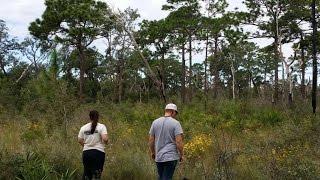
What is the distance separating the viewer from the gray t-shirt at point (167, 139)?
24.9 feet

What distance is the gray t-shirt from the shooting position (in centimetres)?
759

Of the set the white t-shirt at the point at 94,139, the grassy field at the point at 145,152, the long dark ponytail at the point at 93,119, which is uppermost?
the long dark ponytail at the point at 93,119

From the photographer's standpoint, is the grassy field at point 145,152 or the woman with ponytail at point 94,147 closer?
the woman with ponytail at point 94,147

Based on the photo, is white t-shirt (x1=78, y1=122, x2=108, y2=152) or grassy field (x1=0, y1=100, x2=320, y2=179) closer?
white t-shirt (x1=78, y1=122, x2=108, y2=152)

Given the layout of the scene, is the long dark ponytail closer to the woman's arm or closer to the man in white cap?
the woman's arm

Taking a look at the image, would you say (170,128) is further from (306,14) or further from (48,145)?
(306,14)

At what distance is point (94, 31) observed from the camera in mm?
37406

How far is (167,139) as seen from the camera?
25.0ft

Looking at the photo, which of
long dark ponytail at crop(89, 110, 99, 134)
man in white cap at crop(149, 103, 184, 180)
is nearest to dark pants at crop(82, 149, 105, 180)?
long dark ponytail at crop(89, 110, 99, 134)

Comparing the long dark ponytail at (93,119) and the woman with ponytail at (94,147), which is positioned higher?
the long dark ponytail at (93,119)

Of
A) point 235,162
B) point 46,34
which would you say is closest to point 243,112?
point 235,162

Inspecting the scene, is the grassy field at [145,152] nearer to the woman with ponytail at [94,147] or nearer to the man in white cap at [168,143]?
the woman with ponytail at [94,147]

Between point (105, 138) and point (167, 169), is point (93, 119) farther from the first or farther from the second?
point (167, 169)

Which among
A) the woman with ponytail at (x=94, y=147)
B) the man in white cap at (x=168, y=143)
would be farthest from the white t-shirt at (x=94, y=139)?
the man in white cap at (x=168, y=143)
